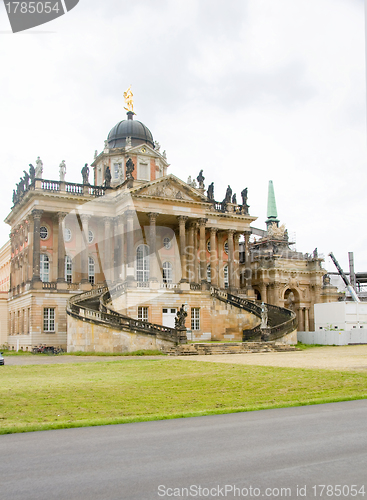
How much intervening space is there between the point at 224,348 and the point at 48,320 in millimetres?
18564

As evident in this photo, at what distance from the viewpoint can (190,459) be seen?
8.40 metres

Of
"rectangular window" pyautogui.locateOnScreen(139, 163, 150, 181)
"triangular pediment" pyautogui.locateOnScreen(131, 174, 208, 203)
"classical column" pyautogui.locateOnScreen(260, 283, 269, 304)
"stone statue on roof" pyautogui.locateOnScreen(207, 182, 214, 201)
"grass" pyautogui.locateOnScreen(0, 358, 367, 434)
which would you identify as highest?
"rectangular window" pyautogui.locateOnScreen(139, 163, 150, 181)

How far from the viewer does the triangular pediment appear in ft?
165

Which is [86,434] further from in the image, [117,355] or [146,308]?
[146,308]

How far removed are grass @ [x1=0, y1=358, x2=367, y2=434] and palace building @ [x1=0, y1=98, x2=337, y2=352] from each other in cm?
2076

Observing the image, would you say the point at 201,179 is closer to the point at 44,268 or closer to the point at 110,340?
the point at 44,268

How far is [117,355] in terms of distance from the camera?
3594cm

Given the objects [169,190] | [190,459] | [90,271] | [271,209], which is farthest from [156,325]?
[271,209]

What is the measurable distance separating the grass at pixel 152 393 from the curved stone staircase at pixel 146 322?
1542 cm

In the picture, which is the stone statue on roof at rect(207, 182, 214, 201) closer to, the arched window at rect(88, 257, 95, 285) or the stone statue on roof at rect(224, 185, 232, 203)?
the stone statue on roof at rect(224, 185, 232, 203)

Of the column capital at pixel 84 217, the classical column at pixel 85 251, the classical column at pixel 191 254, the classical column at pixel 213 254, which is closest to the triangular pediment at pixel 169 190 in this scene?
the classical column at pixel 191 254

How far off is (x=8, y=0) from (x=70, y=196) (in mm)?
42091

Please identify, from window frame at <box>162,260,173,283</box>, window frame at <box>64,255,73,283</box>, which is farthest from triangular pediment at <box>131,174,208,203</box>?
window frame at <box>64,255,73,283</box>

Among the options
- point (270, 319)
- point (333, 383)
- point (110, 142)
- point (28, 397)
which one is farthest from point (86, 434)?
point (110, 142)
